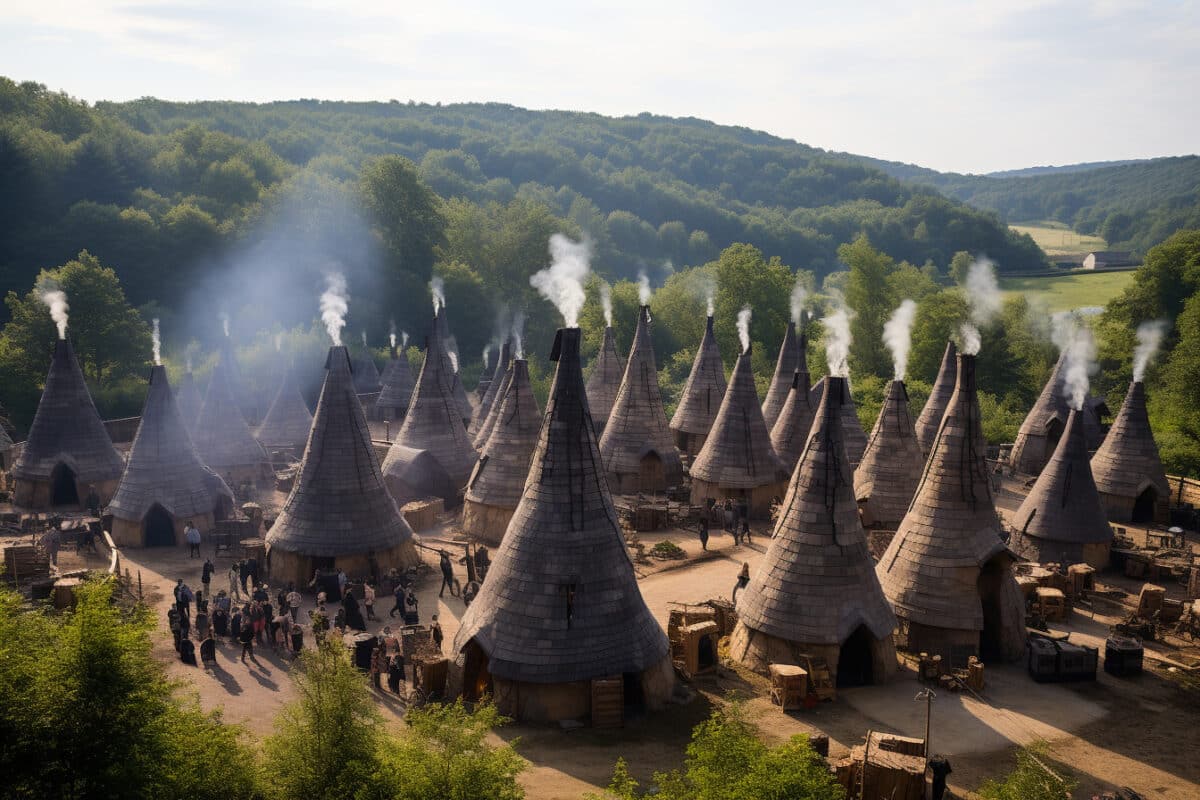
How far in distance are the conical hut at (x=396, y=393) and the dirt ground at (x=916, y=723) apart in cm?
2841

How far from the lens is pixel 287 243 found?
70000 mm

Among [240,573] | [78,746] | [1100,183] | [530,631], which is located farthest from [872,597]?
[1100,183]

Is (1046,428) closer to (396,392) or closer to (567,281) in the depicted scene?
(567,281)

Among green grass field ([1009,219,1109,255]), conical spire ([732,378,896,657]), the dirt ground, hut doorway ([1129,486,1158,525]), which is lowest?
the dirt ground

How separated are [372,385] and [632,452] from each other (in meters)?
27.6

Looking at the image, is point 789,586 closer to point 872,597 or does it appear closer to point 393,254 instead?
point 872,597

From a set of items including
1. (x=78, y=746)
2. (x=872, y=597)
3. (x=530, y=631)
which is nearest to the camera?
(x=78, y=746)

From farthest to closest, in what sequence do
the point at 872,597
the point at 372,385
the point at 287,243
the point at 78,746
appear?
the point at 287,243
the point at 372,385
the point at 872,597
the point at 78,746

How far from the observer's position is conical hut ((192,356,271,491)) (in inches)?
1483

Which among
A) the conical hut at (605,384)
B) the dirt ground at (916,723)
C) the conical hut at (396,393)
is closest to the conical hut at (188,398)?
the conical hut at (396,393)

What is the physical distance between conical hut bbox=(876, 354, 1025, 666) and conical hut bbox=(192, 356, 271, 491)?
1084 inches

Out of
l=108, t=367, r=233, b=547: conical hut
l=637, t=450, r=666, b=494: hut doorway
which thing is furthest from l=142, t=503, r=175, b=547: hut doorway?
l=637, t=450, r=666, b=494: hut doorway

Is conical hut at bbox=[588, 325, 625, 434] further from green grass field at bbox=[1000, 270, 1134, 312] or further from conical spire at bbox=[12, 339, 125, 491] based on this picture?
green grass field at bbox=[1000, 270, 1134, 312]

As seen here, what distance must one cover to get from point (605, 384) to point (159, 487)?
20.5 metres
